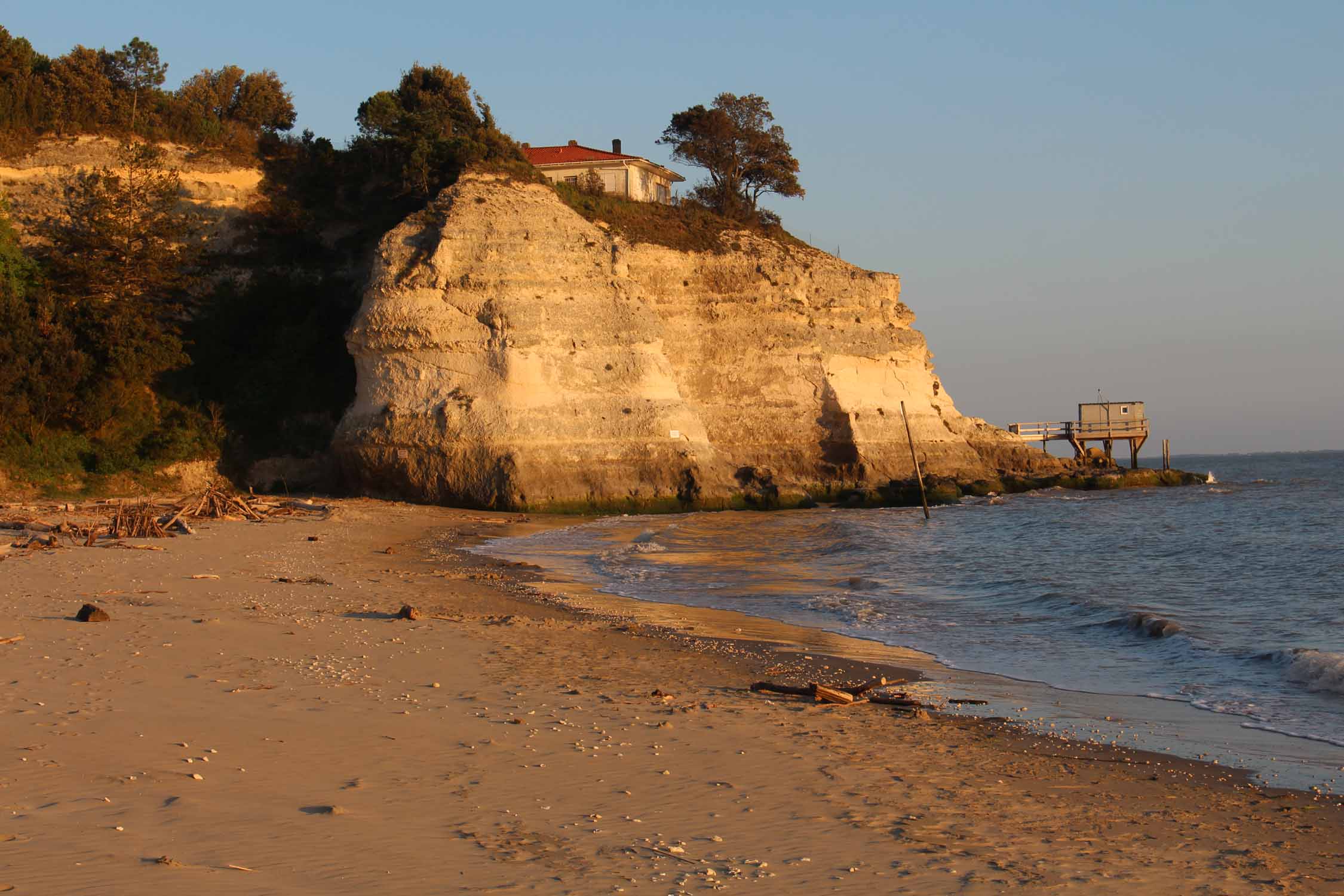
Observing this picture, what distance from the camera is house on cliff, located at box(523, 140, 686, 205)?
42.2m

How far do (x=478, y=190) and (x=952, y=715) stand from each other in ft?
87.3

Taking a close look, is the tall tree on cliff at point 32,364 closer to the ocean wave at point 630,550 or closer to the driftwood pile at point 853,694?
the ocean wave at point 630,550

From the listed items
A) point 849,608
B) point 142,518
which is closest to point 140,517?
Result: point 142,518

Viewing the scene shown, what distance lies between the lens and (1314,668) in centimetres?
920

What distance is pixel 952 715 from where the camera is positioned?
7.73 metres

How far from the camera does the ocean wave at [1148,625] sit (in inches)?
455

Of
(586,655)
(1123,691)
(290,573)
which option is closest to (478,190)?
(290,573)

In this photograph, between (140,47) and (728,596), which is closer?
(728,596)

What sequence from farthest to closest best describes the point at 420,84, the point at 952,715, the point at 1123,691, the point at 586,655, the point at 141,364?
the point at 420,84 < the point at 141,364 < the point at 586,655 < the point at 1123,691 < the point at 952,715

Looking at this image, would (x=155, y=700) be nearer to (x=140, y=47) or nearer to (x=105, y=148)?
(x=105, y=148)

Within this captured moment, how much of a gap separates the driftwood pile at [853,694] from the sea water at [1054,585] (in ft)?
5.57

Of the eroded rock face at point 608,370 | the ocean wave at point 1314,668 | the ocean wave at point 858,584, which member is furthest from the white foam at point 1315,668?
the eroded rock face at point 608,370

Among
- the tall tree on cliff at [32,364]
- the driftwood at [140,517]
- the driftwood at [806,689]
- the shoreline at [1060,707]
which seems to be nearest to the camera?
the shoreline at [1060,707]

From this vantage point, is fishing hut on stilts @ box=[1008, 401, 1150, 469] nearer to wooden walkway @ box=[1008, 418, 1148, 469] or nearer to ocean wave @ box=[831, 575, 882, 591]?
wooden walkway @ box=[1008, 418, 1148, 469]
